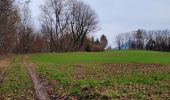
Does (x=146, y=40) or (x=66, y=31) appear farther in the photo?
(x=146, y=40)

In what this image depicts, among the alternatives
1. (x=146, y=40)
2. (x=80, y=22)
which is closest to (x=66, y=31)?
(x=80, y=22)

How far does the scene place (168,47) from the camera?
134875mm

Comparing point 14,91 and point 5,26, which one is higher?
point 5,26

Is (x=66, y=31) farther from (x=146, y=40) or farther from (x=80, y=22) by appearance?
(x=146, y=40)

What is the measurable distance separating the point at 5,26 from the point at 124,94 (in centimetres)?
3268

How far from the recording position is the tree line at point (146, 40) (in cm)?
14614

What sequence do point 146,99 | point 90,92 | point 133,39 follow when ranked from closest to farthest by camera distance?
point 146,99 < point 90,92 < point 133,39

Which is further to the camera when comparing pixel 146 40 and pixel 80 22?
pixel 146 40

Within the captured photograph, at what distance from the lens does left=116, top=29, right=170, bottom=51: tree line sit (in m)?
146

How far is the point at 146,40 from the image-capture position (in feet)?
516

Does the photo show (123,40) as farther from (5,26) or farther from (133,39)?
(5,26)

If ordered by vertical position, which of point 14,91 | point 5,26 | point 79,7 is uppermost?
point 79,7

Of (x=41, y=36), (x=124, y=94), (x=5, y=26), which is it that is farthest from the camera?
(x=41, y=36)

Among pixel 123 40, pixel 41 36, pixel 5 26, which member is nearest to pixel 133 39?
pixel 123 40
